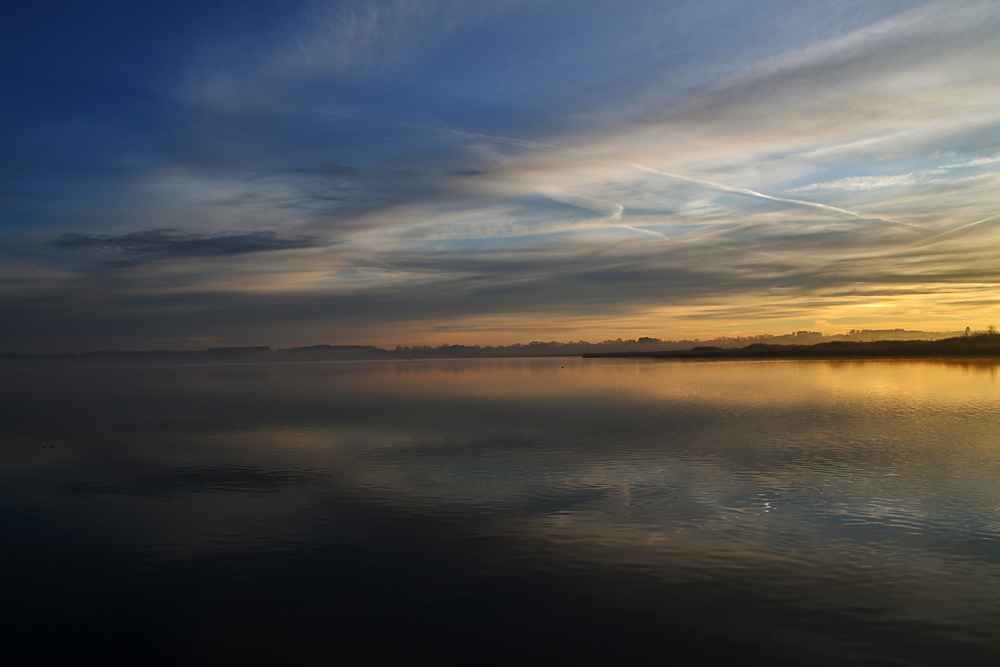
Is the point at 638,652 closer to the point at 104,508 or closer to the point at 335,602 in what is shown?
the point at 335,602

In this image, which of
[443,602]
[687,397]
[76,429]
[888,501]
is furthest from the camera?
[687,397]

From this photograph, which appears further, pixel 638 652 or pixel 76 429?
pixel 76 429

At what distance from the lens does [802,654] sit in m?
7.36

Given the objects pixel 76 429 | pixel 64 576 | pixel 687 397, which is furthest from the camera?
pixel 687 397

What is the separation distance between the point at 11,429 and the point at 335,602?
27298mm

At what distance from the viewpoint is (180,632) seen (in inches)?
319

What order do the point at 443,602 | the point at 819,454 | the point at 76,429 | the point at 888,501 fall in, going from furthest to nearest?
the point at 76,429 → the point at 819,454 → the point at 888,501 → the point at 443,602

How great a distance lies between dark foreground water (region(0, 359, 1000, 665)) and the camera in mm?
7789

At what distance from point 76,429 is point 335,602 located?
25.1 m

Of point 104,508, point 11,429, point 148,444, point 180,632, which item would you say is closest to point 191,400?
point 11,429

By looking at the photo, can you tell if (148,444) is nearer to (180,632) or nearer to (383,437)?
(383,437)

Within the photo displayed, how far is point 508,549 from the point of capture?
11000mm

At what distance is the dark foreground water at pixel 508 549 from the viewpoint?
7789 millimetres

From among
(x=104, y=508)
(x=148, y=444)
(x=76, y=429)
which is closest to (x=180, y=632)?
(x=104, y=508)
